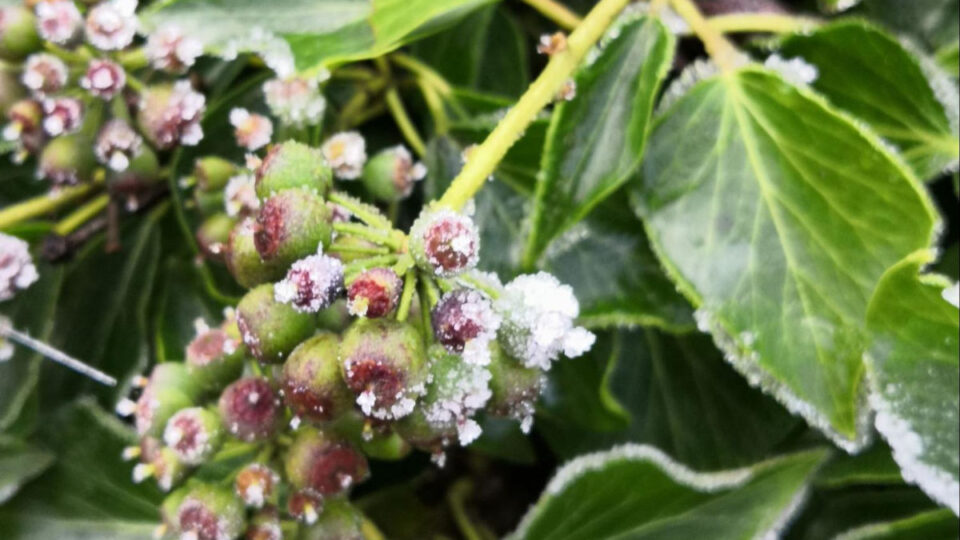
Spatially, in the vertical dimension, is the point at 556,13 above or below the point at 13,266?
above

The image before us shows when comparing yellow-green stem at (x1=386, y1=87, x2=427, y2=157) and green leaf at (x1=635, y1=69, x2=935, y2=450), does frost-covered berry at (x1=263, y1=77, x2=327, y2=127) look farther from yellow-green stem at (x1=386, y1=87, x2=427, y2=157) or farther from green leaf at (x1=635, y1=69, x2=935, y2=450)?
green leaf at (x1=635, y1=69, x2=935, y2=450)

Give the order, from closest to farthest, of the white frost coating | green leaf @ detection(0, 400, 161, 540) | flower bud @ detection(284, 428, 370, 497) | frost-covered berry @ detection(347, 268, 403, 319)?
frost-covered berry @ detection(347, 268, 403, 319), flower bud @ detection(284, 428, 370, 497), the white frost coating, green leaf @ detection(0, 400, 161, 540)

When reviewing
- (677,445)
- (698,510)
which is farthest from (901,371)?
(677,445)

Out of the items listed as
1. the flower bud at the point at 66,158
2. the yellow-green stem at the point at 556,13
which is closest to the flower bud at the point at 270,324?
the flower bud at the point at 66,158

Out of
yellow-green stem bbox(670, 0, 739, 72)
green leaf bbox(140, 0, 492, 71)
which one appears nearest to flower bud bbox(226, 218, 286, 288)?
green leaf bbox(140, 0, 492, 71)

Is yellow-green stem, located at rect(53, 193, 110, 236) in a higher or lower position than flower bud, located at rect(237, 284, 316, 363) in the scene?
lower

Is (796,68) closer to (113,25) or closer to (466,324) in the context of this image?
(466,324)

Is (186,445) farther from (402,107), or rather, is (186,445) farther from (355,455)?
(402,107)

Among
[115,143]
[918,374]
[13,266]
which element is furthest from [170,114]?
[918,374]
